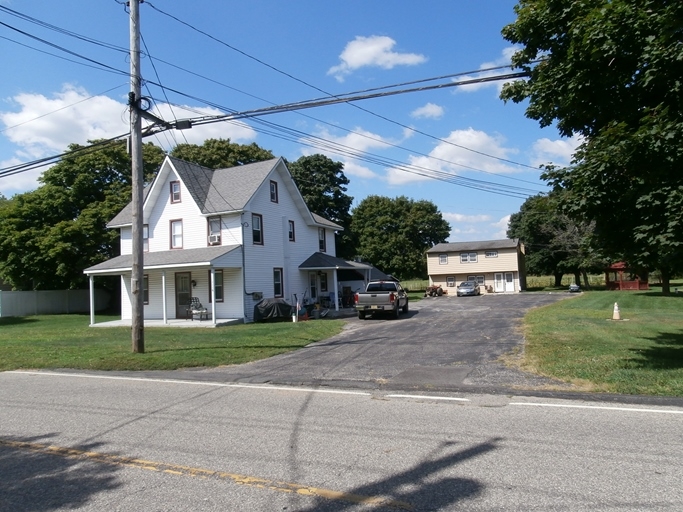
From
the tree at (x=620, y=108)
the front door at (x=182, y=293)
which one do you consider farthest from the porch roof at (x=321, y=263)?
the tree at (x=620, y=108)

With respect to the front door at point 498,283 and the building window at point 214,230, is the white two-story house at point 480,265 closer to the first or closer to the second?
the front door at point 498,283

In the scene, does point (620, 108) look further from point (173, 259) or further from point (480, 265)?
point (480, 265)

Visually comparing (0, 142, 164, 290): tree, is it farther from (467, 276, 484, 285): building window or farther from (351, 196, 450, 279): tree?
(467, 276, 484, 285): building window

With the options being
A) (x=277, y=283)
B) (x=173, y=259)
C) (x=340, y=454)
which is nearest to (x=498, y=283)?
(x=277, y=283)

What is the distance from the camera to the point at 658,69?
26.4 feet

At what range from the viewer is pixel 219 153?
148 ft

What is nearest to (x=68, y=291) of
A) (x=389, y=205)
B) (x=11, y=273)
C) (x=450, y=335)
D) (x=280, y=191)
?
(x=11, y=273)

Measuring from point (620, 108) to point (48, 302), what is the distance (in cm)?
3946

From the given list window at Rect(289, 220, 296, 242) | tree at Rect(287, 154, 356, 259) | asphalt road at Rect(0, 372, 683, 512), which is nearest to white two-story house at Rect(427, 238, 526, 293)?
tree at Rect(287, 154, 356, 259)

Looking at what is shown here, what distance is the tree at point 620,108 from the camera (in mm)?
7910

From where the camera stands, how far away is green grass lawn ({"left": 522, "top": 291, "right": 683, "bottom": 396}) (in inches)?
336

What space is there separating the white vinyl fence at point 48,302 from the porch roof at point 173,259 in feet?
39.0

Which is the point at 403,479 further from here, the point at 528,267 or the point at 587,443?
the point at 528,267

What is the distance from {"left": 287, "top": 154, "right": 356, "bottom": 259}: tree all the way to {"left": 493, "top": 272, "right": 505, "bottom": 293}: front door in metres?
16.8
